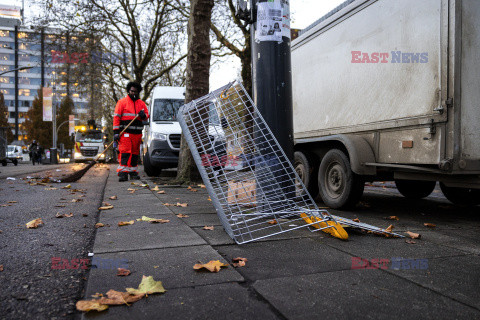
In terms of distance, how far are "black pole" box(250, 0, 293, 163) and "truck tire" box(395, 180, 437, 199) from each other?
10.5 feet

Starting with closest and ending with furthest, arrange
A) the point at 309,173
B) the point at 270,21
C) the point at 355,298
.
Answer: the point at 355,298 → the point at 270,21 → the point at 309,173

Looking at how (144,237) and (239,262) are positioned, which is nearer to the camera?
(239,262)

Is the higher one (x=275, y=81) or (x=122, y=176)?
(x=275, y=81)

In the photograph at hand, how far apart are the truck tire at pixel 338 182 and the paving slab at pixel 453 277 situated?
2.14 metres

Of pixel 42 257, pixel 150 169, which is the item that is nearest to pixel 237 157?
pixel 42 257

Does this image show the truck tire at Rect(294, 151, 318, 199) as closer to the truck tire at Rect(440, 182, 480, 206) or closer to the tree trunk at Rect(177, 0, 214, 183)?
the truck tire at Rect(440, 182, 480, 206)

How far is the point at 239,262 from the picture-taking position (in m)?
2.35

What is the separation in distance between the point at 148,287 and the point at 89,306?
304 millimetres

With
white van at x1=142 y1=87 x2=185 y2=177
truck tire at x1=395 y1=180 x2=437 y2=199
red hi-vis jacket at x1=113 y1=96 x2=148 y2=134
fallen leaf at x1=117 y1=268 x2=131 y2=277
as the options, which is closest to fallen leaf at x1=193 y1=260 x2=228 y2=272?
fallen leaf at x1=117 y1=268 x2=131 y2=277

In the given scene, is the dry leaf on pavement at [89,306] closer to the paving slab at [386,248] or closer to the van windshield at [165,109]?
the paving slab at [386,248]

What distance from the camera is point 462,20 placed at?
3564 millimetres

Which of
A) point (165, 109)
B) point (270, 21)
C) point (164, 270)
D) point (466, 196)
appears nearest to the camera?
point (164, 270)

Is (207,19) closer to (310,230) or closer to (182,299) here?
(310,230)

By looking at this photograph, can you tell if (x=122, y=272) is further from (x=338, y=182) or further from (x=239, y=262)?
(x=338, y=182)
